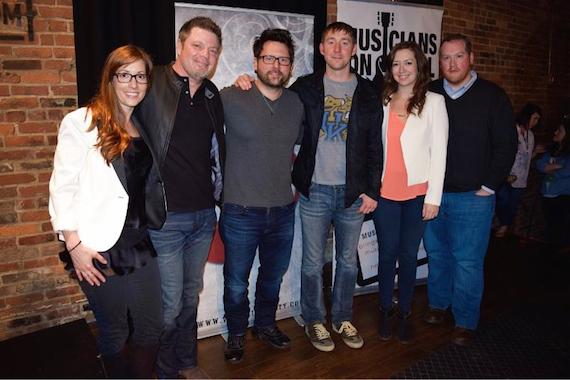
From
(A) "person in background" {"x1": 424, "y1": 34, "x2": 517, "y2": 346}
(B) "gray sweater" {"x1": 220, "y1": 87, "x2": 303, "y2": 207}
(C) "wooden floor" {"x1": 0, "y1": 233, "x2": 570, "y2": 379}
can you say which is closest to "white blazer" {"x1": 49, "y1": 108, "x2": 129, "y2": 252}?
(C) "wooden floor" {"x1": 0, "y1": 233, "x2": 570, "y2": 379}

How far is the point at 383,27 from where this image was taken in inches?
136

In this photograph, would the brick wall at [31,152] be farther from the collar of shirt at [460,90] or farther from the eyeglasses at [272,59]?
the collar of shirt at [460,90]

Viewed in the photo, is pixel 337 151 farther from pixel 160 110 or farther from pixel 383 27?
pixel 383 27

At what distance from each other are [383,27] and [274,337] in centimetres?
233

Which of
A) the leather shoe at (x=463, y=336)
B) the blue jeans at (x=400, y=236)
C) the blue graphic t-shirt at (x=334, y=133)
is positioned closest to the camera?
the blue graphic t-shirt at (x=334, y=133)

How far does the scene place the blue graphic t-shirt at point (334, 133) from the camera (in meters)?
2.63

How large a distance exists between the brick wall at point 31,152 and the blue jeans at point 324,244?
1462mm

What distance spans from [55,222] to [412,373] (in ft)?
6.49

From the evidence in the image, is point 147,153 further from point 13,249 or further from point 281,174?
point 13,249

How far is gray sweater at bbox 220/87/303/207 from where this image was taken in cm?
242

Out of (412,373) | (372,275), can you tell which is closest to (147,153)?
(412,373)

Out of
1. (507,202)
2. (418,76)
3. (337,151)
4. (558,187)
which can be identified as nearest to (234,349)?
(337,151)

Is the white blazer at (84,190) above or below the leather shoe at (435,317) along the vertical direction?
above

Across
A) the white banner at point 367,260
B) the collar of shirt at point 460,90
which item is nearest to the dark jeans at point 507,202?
the white banner at point 367,260
